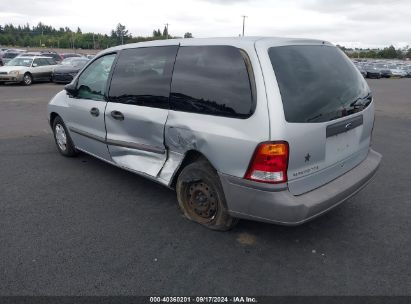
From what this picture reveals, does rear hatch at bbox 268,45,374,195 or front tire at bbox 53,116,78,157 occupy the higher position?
rear hatch at bbox 268,45,374,195

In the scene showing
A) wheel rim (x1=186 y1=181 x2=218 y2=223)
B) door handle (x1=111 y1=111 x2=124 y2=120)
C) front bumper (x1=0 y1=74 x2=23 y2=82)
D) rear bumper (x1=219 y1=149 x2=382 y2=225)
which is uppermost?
door handle (x1=111 y1=111 x2=124 y2=120)

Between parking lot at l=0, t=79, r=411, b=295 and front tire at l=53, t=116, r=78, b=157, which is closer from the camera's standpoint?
parking lot at l=0, t=79, r=411, b=295

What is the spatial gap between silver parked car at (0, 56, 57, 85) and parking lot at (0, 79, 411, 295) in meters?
14.6

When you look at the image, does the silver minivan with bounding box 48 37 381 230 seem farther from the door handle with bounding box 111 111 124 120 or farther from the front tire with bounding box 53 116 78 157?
the front tire with bounding box 53 116 78 157

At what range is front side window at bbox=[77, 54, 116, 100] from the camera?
4.32 metres

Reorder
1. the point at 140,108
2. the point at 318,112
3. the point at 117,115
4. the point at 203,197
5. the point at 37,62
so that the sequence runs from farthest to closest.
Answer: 1. the point at 37,62
2. the point at 117,115
3. the point at 140,108
4. the point at 203,197
5. the point at 318,112

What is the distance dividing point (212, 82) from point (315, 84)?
874 mm

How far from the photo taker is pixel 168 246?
3129 millimetres

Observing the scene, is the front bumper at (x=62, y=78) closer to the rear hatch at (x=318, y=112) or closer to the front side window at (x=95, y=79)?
the front side window at (x=95, y=79)

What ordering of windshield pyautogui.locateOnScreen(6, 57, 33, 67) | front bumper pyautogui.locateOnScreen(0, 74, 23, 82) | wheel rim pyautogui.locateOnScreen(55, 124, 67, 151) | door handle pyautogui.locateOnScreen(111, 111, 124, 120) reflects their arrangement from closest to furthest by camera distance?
door handle pyautogui.locateOnScreen(111, 111, 124, 120), wheel rim pyautogui.locateOnScreen(55, 124, 67, 151), front bumper pyautogui.locateOnScreen(0, 74, 23, 82), windshield pyautogui.locateOnScreen(6, 57, 33, 67)

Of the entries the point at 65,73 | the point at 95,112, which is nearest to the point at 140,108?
the point at 95,112

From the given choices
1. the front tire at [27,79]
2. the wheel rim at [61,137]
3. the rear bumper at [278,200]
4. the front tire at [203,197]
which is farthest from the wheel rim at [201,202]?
the front tire at [27,79]

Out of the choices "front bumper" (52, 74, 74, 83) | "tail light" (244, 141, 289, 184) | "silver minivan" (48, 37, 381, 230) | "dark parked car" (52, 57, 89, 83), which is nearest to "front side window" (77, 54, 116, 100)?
"silver minivan" (48, 37, 381, 230)

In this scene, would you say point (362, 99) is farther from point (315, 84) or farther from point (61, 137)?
point (61, 137)
